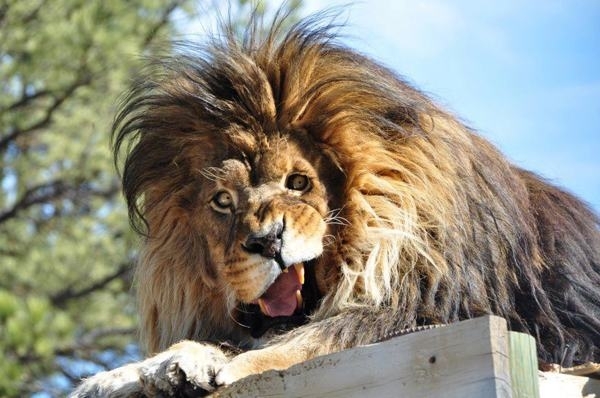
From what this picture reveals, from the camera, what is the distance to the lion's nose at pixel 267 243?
3.61 meters

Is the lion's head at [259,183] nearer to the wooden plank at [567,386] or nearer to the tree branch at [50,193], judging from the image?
the wooden plank at [567,386]

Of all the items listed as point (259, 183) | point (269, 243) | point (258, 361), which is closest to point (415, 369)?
point (258, 361)

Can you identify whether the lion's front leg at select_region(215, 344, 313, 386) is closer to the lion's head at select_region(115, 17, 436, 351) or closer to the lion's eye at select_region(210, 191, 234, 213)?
the lion's head at select_region(115, 17, 436, 351)

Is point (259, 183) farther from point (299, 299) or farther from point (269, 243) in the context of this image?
point (299, 299)

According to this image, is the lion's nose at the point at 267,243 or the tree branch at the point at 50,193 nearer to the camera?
the lion's nose at the point at 267,243

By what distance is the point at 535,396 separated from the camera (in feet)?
8.71

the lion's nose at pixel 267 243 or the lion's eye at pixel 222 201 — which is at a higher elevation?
the lion's eye at pixel 222 201

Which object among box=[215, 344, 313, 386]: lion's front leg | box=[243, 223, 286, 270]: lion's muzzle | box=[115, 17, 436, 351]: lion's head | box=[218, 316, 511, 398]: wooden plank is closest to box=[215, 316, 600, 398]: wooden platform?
box=[218, 316, 511, 398]: wooden plank

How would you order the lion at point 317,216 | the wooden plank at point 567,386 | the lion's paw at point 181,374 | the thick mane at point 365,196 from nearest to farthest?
1. the wooden plank at point 567,386
2. the lion's paw at point 181,374
3. the lion at point 317,216
4. the thick mane at point 365,196

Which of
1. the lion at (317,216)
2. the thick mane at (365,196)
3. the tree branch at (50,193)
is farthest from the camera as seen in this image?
the tree branch at (50,193)

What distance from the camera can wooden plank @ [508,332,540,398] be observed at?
8.59 ft

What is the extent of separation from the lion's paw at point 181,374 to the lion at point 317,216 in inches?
4.5

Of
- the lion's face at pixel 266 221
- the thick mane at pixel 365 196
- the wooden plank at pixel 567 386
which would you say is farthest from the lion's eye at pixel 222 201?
the wooden plank at pixel 567 386

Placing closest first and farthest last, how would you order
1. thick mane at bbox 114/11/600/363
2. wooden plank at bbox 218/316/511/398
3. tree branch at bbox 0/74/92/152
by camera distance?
wooden plank at bbox 218/316/511/398, thick mane at bbox 114/11/600/363, tree branch at bbox 0/74/92/152
